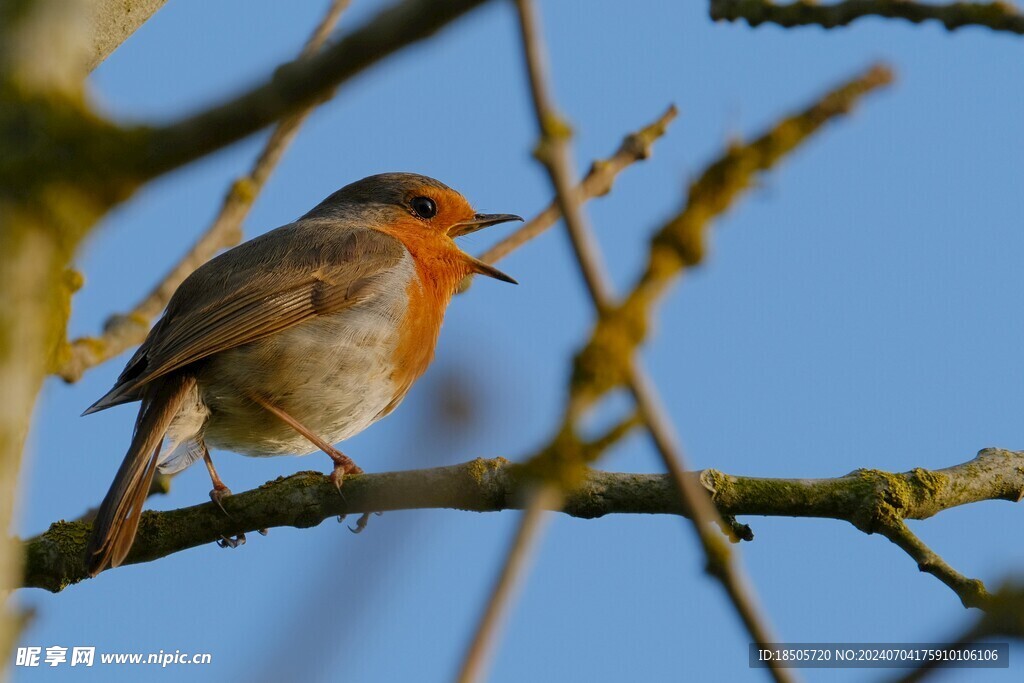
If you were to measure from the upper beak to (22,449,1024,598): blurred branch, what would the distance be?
10.2ft

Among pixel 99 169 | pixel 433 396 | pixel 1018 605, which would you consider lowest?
pixel 1018 605

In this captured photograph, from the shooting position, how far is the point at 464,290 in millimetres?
7242

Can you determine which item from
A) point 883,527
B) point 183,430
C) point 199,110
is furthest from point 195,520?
point 199,110

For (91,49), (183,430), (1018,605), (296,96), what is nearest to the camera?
(1018,605)

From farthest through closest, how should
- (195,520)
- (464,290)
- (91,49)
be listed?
(464,290) < (195,520) < (91,49)

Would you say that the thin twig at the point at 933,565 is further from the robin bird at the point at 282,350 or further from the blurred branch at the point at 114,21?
the blurred branch at the point at 114,21

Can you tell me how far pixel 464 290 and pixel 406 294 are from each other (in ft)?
2.44

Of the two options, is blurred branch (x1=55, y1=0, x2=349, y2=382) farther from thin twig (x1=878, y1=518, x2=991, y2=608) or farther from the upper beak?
thin twig (x1=878, y1=518, x2=991, y2=608)

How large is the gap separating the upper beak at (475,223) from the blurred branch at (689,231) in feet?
19.2

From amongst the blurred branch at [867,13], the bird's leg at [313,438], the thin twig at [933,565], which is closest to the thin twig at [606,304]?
the blurred branch at [867,13]

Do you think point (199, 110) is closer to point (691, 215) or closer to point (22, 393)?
point (22, 393)

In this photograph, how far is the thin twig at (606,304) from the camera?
1.59 meters

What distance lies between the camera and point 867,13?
300 cm

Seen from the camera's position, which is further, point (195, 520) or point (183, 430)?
point (183, 430)
